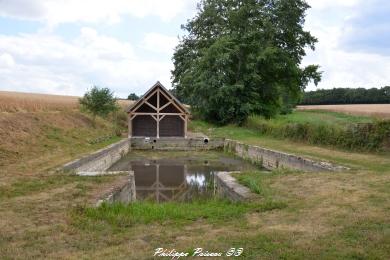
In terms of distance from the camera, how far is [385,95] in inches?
2758

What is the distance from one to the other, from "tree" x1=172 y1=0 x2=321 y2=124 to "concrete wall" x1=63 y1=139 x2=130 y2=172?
1080 centimetres

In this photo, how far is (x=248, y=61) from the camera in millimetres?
33688

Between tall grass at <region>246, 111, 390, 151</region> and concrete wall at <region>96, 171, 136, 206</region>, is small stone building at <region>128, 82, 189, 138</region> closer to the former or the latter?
tall grass at <region>246, 111, 390, 151</region>

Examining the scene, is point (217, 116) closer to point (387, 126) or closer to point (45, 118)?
point (45, 118)

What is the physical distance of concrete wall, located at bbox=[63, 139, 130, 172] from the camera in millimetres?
13891

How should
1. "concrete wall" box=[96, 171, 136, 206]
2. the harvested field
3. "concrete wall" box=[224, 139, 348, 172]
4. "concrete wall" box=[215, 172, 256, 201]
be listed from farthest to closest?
the harvested field → "concrete wall" box=[224, 139, 348, 172] → "concrete wall" box=[215, 172, 256, 201] → "concrete wall" box=[96, 171, 136, 206]

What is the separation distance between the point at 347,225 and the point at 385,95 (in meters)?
70.2

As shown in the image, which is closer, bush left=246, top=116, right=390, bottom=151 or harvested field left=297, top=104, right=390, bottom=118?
bush left=246, top=116, right=390, bottom=151

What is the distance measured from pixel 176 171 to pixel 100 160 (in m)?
3.14

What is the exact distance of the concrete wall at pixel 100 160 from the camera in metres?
13.9

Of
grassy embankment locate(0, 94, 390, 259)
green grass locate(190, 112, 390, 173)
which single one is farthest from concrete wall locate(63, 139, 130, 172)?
green grass locate(190, 112, 390, 173)

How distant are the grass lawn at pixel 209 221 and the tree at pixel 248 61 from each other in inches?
912

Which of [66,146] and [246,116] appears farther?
[246,116]

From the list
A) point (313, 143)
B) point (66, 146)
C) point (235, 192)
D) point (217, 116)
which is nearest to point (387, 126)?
point (313, 143)
